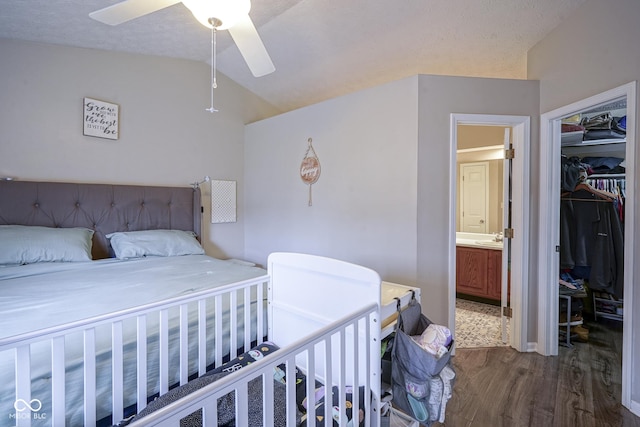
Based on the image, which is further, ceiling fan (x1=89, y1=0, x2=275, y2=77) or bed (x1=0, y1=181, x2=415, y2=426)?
ceiling fan (x1=89, y1=0, x2=275, y2=77)

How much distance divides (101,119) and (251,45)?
1.87 meters

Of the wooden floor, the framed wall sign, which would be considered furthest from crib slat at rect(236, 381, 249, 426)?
the framed wall sign

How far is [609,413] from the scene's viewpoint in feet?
5.70

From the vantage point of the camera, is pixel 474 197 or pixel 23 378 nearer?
pixel 23 378

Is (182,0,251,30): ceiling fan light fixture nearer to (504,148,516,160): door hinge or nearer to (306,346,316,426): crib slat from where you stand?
(306,346,316,426): crib slat

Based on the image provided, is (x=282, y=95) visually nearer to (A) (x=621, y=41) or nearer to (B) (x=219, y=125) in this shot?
(B) (x=219, y=125)

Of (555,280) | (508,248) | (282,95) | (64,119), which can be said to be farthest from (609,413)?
Result: (64,119)

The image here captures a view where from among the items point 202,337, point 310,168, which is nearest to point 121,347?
point 202,337

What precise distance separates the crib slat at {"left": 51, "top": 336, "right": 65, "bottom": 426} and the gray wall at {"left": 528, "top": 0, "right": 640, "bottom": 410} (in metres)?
2.70

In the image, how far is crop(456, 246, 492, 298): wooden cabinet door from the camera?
3.46 meters

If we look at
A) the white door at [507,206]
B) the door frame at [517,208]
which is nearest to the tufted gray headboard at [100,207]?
the door frame at [517,208]

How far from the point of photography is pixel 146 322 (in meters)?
1.28

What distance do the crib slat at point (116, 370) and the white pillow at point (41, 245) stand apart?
5.14ft

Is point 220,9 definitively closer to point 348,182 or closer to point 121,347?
point 121,347
